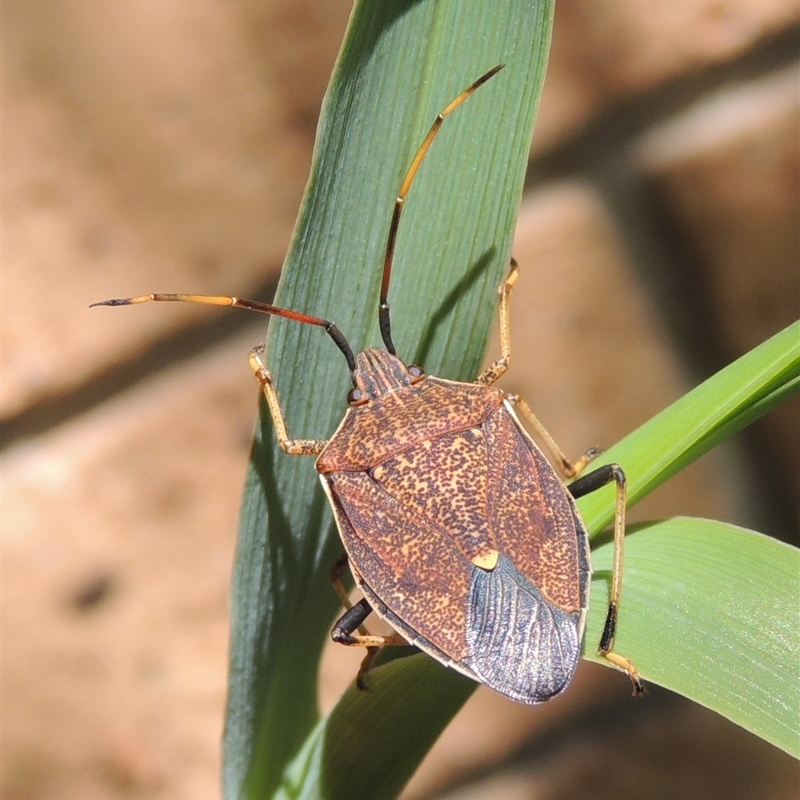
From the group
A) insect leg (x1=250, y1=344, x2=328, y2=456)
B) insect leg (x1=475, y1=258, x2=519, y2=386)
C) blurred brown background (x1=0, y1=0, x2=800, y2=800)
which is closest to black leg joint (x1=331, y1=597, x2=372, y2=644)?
insect leg (x1=250, y1=344, x2=328, y2=456)

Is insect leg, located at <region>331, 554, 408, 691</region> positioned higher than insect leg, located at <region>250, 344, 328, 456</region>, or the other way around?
insect leg, located at <region>250, 344, 328, 456</region>

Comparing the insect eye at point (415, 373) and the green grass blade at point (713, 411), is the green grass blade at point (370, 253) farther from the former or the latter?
the green grass blade at point (713, 411)

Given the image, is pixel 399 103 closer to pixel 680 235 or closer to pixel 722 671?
pixel 722 671

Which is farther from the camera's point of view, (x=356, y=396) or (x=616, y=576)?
(x=356, y=396)

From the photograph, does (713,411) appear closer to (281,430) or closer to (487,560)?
(487,560)

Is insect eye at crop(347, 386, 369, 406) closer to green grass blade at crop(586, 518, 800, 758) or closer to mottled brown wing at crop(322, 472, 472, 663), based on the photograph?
mottled brown wing at crop(322, 472, 472, 663)

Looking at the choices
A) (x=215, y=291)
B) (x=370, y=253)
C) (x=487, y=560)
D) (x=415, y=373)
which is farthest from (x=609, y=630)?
(x=215, y=291)
